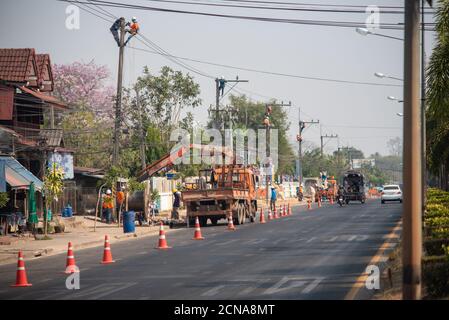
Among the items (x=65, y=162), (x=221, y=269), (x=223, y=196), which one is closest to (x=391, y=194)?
(x=65, y=162)

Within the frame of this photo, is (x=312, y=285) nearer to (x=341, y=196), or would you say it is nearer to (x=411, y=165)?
(x=411, y=165)

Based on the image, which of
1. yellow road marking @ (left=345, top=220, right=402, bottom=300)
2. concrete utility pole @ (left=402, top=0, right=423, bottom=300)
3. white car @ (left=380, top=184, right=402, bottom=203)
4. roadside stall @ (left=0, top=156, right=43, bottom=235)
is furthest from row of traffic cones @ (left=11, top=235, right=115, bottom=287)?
white car @ (left=380, top=184, right=402, bottom=203)

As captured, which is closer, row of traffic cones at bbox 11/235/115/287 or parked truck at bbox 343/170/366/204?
row of traffic cones at bbox 11/235/115/287

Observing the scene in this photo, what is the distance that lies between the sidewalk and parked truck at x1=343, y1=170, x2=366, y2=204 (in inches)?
1354

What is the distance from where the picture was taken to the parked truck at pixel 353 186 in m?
78.4

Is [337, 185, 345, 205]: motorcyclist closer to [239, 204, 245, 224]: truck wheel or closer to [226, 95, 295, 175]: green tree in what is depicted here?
[239, 204, 245, 224]: truck wheel

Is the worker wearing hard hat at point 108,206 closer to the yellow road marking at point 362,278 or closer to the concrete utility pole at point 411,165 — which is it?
the yellow road marking at point 362,278

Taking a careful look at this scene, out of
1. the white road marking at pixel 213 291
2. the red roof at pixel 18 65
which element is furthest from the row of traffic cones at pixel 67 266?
the red roof at pixel 18 65

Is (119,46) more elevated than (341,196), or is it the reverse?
(119,46)

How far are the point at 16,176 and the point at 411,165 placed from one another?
30.7m

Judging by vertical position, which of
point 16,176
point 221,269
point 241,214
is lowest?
point 221,269

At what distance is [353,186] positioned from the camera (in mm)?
79625

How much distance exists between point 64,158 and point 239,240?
23.4 m

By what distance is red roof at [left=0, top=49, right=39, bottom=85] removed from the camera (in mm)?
50188
